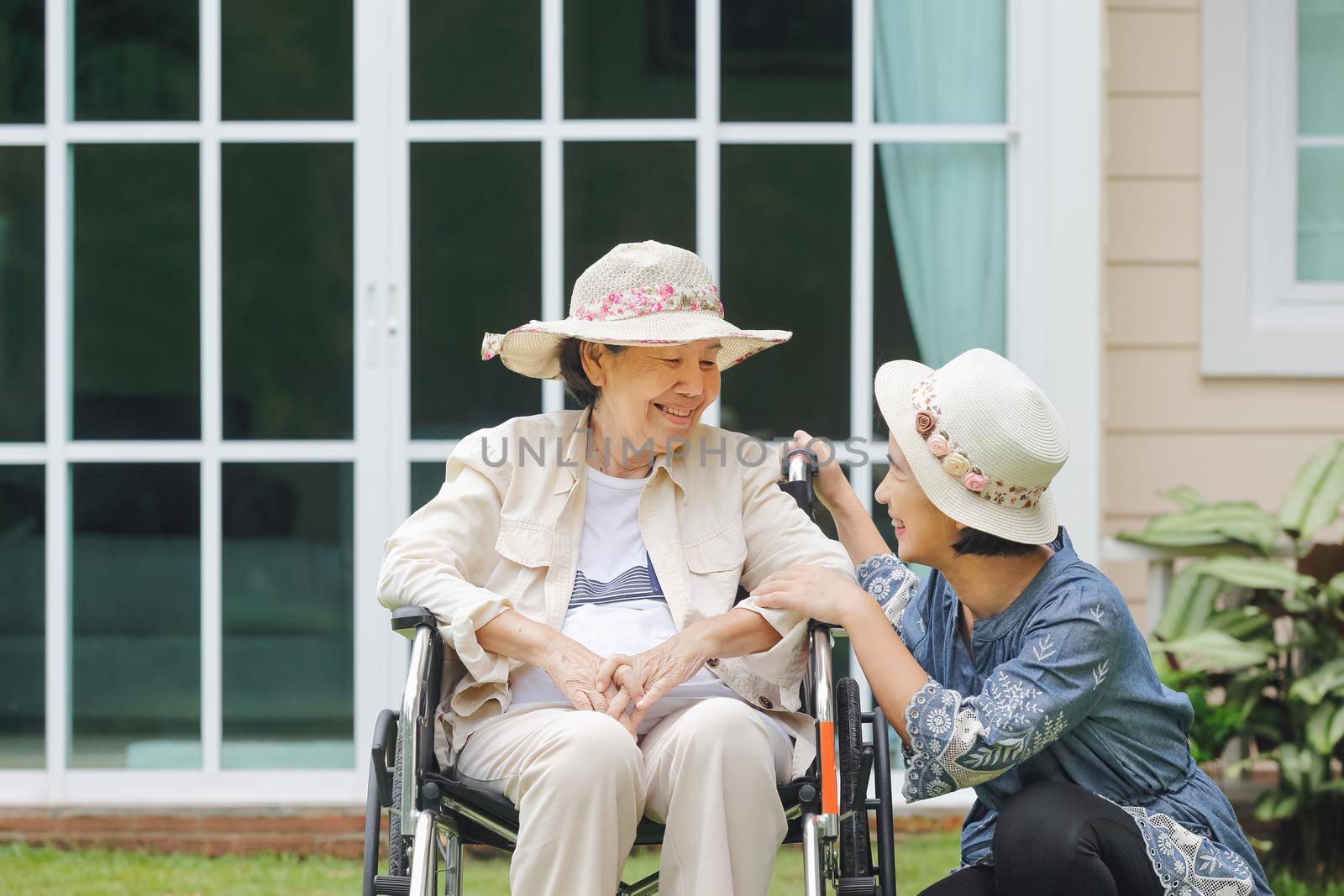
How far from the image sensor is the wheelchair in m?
2.06

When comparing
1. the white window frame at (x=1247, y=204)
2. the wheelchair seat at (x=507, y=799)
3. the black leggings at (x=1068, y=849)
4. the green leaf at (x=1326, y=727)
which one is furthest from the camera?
the white window frame at (x=1247, y=204)

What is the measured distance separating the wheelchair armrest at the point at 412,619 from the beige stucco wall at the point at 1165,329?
219 cm

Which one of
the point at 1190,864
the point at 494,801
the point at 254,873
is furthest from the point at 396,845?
the point at 254,873

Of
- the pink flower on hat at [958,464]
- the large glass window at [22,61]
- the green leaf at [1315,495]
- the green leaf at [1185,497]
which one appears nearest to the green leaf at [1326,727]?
the green leaf at [1315,495]

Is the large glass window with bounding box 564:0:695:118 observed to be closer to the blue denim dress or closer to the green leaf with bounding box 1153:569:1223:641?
the green leaf with bounding box 1153:569:1223:641

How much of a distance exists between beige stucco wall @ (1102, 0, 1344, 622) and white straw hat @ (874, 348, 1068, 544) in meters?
1.86

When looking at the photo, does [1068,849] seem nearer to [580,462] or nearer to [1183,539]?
[580,462]

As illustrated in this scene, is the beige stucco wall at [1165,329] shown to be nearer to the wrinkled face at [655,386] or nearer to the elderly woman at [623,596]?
the elderly woman at [623,596]

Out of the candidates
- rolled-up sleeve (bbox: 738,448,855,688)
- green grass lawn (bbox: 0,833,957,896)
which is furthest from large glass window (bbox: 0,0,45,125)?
rolled-up sleeve (bbox: 738,448,855,688)

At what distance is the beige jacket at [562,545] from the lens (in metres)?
2.33

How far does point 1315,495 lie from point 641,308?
6.16 feet

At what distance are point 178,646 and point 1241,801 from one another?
8.87ft

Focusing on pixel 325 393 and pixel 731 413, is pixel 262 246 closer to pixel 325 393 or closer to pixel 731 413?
pixel 325 393

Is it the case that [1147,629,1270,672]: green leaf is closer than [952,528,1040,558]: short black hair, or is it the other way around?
[952,528,1040,558]: short black hair
